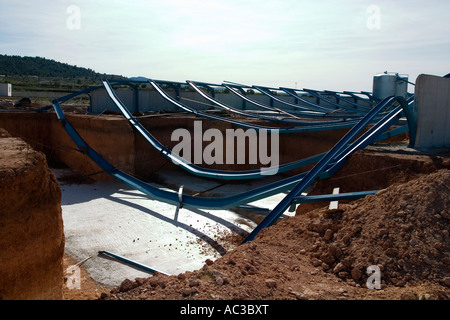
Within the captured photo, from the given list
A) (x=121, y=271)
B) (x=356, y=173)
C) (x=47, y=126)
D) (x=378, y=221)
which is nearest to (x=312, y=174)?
(x=356, y=173)

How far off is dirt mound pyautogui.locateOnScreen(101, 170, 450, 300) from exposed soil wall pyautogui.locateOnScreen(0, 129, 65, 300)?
5.09 ft

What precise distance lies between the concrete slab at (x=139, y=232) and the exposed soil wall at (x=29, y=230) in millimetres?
1778

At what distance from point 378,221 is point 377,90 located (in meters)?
23.1

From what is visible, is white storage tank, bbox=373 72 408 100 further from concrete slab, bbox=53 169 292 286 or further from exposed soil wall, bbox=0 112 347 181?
concrete slab, bbox=53 169 292 286

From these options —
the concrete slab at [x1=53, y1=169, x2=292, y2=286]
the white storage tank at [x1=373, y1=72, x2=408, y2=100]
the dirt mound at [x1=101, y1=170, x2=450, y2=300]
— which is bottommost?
the concrete slab at [x1=53, y1=169, x2=292, y2=286]

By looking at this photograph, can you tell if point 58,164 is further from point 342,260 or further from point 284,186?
point 342,260

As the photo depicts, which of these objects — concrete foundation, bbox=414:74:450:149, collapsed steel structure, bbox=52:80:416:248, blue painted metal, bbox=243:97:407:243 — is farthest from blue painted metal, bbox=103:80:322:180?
concrete foundation, bbox=414:74:450:149

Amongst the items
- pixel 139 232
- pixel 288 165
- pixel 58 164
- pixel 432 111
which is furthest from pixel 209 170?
pixel 58 164

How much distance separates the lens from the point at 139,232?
28.5 ft

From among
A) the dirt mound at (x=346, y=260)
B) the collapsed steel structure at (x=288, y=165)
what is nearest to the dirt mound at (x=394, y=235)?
the dirt mound at (x=346, y=260)

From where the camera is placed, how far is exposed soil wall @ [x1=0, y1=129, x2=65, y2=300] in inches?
170

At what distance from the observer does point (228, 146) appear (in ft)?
46.8

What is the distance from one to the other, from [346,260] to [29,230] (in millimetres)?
3654
